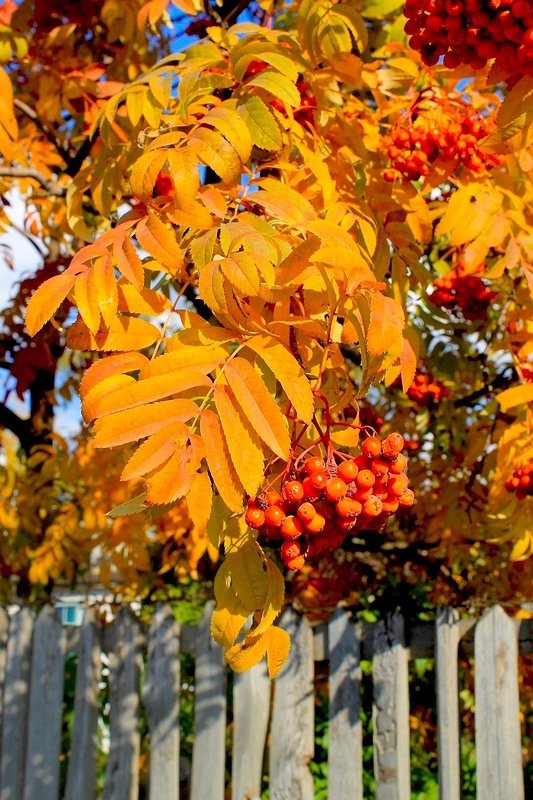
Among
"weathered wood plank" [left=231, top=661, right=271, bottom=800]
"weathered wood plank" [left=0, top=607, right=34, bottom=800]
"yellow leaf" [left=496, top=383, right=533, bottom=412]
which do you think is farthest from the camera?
"weathered wood plank" [left=0, top=607, right=34, bottom=800]

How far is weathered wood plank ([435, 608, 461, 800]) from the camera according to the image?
8.84 ft

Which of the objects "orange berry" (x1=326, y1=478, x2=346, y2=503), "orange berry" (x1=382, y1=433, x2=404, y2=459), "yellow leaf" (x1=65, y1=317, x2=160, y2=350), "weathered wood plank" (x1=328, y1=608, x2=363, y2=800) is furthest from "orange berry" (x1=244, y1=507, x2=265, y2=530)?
"weathered wood plank" (x1=328, y1=608, x2=363, y2=800)

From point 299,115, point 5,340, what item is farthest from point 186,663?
point 299,115

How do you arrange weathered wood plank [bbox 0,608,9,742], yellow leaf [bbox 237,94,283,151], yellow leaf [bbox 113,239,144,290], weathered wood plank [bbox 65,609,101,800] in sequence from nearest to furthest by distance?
yellow leaf [bbox 113,239,144,290] → yellow leaf [bbox 237,94,283,151] → weathered wood plank [bbox 65,609,101,800] → weathered wood plank [bbox 0,608,9,742]

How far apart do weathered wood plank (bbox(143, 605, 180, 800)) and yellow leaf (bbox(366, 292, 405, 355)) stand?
219 cm

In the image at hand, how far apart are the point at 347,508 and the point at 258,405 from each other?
0.62 ft

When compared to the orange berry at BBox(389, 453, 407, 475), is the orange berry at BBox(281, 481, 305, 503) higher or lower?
lower

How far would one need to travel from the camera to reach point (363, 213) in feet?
5.99

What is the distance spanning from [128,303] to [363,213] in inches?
23.8

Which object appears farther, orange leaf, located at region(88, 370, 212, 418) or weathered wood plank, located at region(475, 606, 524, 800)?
weathered wood plank, located at region(475, 606, 524, 800)

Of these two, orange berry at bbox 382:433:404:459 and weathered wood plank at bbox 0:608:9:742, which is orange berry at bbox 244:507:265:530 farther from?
weathered wood plank at bbox 0:608:9:742

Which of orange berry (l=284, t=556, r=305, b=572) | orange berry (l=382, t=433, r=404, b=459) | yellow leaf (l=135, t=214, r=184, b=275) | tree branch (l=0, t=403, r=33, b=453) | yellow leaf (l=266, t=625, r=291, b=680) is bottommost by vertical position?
yellow leaf (l=266, t=625, r=291, b=680)

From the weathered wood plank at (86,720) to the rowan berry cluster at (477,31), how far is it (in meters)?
2.55

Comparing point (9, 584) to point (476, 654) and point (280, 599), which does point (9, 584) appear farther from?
point (280, 599)
